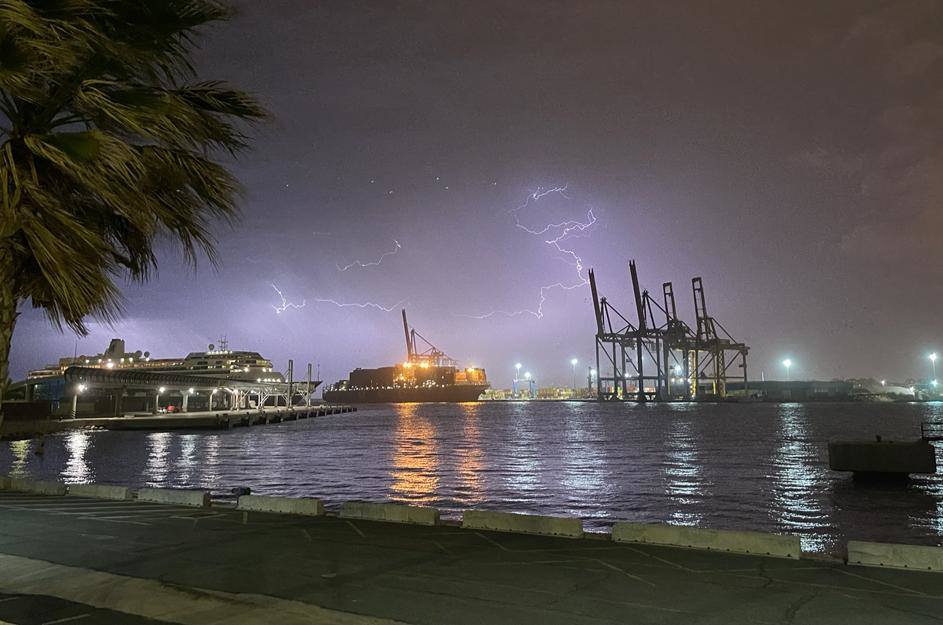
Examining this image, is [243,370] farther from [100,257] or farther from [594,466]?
[100,257]

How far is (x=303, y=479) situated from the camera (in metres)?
30.9

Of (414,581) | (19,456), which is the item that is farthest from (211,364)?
(414,581)

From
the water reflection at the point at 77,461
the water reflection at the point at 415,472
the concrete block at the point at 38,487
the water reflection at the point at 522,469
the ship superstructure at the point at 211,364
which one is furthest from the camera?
the ship superstructure at the point at 211,364

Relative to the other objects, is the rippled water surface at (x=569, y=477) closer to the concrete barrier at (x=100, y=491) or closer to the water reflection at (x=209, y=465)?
the water reflection at (x=209, y=465)

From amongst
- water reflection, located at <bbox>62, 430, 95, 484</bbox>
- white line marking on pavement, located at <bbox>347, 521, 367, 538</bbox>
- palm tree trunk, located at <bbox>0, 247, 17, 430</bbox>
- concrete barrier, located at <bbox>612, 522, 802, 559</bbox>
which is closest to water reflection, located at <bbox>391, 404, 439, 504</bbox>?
white line marking on pavement, located at <bbox>347, 521, 367, 538</bbox>

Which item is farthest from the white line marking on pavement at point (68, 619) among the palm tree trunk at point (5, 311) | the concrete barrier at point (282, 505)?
the concrete barrier at point (282, 505)

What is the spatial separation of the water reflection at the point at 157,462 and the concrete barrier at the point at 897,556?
93.6ft

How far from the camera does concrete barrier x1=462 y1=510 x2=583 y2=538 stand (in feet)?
30.9

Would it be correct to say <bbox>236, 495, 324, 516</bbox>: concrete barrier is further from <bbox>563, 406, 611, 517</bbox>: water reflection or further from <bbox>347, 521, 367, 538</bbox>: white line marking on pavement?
<bbox>563, 406, 611, 517</bbox>: water reflection

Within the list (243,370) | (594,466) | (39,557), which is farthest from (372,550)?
(243,370)

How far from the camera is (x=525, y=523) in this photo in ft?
32.1

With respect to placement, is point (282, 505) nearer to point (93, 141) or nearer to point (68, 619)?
point (68, 619)

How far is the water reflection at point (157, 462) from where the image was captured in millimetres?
31027

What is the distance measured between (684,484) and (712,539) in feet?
71.1
